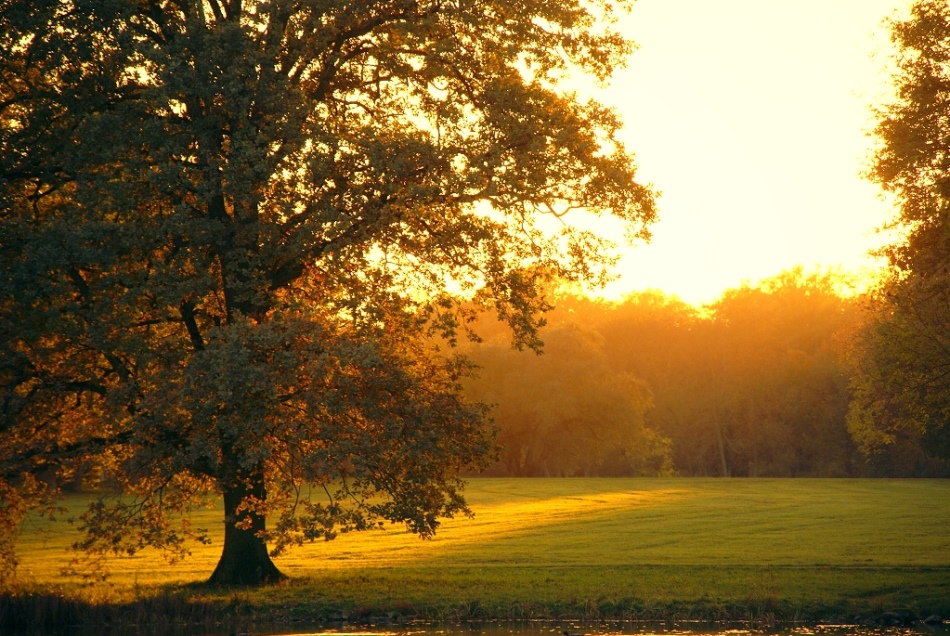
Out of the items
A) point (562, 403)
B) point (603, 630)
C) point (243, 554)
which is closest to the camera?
point (603, 630)

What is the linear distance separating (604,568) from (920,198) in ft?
39.2

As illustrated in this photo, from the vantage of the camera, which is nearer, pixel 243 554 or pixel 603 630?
pixel 603 630

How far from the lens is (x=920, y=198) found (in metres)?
27.6

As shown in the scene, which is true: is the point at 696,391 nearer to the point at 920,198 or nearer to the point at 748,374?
the point at 748,374

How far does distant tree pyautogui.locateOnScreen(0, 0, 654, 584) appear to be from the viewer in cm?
2105

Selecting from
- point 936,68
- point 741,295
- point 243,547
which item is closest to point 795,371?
point 741,295

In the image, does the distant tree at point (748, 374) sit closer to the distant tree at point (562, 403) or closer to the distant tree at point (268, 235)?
the distant tree at point (562, 403)

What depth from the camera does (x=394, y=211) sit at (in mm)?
21797

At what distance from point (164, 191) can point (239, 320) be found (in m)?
3.07

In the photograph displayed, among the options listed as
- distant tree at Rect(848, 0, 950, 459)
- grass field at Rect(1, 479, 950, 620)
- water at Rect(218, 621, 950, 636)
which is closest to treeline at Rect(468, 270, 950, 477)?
grass field at Rect(1, 479, 950, 620)

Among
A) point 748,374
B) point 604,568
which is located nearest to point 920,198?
point 604,568

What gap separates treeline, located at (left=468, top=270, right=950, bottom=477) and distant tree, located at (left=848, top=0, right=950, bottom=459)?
3227 cm

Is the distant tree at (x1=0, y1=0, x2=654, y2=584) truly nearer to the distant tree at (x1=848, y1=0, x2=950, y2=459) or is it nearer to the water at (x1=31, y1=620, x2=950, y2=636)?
the water at (x1=31, y1=620, x2=950, y2=636)

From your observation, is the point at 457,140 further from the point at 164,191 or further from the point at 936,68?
the point at 936,68
